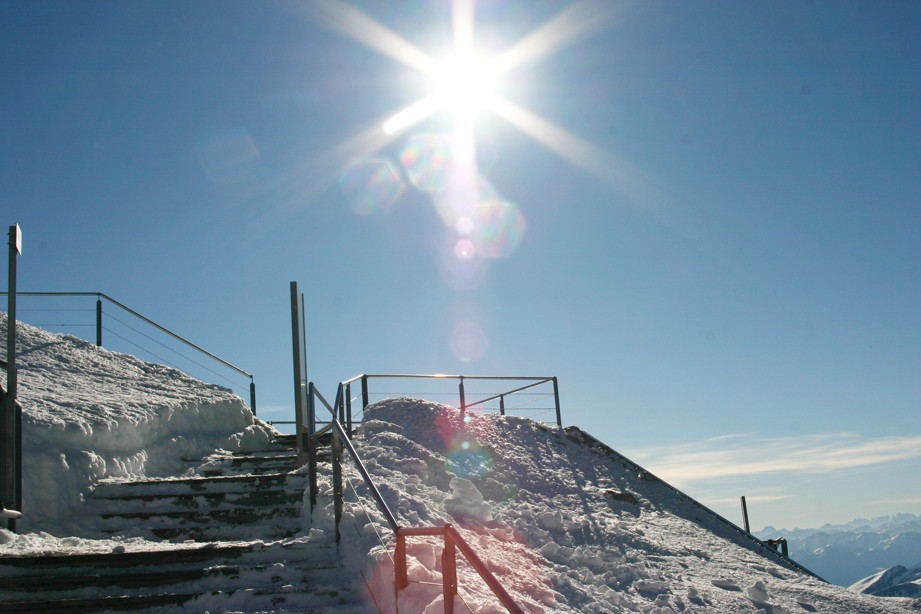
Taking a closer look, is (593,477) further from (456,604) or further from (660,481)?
(456,604)

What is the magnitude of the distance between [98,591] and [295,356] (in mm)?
3668

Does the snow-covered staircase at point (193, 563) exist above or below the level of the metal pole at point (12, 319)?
below

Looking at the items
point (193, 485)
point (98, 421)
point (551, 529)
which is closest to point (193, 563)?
point (193, 485)

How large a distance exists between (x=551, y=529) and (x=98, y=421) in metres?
5.18

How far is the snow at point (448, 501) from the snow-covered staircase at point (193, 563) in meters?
0.11

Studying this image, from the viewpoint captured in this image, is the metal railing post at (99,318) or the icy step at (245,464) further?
the metal railing post at (99,318)

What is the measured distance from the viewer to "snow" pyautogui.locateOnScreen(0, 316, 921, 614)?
5445 millimetres

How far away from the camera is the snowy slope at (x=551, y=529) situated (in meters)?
5.51

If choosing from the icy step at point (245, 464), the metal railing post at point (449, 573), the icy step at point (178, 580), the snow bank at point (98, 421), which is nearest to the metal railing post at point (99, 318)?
the snow bank at point (98, 421)

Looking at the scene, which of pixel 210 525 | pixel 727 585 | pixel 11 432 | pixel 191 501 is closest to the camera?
pixel 11 432

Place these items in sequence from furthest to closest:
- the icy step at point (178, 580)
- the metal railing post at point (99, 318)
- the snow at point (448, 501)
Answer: the metal railing post at point (99, 318)
the snow at point (448, 501)
the icy step at point (178, 580)

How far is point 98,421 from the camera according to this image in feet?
23.0

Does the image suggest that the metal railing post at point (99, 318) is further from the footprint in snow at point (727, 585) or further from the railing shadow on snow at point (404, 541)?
the footprint in snow at point (727, 585)

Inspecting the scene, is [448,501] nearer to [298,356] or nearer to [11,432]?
[298,356]
